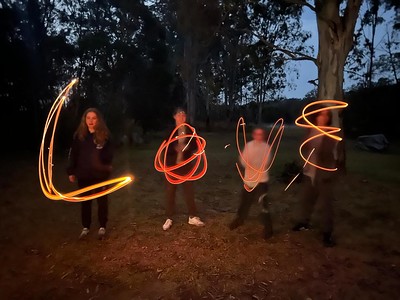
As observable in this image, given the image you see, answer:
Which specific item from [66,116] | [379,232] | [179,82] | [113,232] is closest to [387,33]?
[179,82]

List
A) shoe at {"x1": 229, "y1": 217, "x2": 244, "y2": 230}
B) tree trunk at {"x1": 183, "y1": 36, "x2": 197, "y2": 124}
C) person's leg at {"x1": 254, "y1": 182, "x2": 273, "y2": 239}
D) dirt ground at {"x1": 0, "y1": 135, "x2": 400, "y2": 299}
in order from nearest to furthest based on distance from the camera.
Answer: dirt ground at {"x1": 0, "y1": 135, "x2": 400, "y2": 299} < person's leg at {"x1": 254, "y1": 182, "x2": 273, "y2": 239} < shoe at {"x1": 229, "y1": 217, "x2": 244, "y2": 230} < tree trunk at {"x1": 183, "y1": 36, "x2": 197, "y2": 124}

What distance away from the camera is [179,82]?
38.8m

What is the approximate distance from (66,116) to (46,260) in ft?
39.4

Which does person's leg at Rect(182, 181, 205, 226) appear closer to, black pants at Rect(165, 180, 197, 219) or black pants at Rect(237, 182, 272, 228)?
black pants at Rect(165, 180, 197, 219)

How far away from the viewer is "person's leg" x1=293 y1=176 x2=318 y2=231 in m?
5.95

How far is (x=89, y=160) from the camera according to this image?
18.0 feet

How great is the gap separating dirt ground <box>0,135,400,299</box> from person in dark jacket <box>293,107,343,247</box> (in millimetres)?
356

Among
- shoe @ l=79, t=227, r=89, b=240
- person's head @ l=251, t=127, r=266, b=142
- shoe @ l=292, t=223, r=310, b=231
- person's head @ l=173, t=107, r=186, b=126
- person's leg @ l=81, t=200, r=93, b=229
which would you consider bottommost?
shoe @ l=79, t=227, r=89, b=240

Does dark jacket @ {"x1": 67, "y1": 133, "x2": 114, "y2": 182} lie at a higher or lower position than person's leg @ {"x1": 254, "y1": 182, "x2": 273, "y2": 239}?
higher

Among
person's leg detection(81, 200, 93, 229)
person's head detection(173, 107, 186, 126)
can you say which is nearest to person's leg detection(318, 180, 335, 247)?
person's head detection(173, 107, 186, 126)

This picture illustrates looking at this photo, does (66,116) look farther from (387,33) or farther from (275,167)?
(387,33)

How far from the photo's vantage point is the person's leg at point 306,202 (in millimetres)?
5945

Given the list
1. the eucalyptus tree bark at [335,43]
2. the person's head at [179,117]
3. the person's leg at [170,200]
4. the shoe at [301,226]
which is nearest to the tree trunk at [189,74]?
the eucalyptus tree bark at [335,43]

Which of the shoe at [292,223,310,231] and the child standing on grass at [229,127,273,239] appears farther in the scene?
the shoe at [292,223,310,231]
